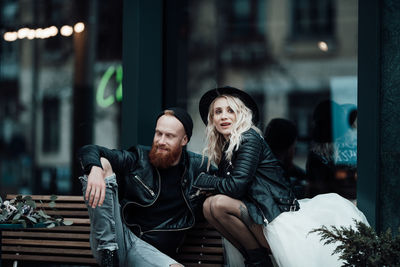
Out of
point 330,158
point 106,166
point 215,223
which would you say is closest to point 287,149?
point 330,158

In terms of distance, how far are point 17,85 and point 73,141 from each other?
4.34 feet

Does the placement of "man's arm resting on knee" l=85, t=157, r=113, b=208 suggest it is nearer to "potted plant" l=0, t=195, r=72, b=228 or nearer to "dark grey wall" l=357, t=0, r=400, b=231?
"potted plant" l=0, t=195, r=72, b=228

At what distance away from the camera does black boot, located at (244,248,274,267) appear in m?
4.59

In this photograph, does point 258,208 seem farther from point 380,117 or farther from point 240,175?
point 380,117

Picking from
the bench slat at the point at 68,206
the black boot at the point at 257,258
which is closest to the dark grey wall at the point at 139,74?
the bench slat at the point at 68,206

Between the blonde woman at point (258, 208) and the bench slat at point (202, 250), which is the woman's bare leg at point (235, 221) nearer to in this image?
the blonde woman at point (258, 208)

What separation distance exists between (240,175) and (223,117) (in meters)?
0.56

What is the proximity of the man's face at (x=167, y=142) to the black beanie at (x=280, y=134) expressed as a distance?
2356mm

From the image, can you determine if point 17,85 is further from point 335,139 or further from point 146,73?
point 335,139

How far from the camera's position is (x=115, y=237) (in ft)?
14.8

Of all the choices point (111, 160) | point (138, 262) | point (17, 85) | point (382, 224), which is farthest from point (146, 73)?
point (17, 85)

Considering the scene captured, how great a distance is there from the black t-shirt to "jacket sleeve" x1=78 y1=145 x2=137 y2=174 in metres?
0.27

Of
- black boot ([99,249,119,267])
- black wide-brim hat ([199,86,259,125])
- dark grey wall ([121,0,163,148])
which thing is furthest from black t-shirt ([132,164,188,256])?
dark grey wall ([121,0,163,148])

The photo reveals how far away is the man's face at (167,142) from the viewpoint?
484cm
